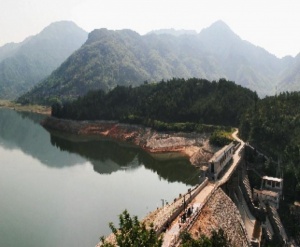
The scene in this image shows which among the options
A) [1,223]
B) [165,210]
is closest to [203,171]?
[165,210]

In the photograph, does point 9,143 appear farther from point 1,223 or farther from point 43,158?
point 1,223

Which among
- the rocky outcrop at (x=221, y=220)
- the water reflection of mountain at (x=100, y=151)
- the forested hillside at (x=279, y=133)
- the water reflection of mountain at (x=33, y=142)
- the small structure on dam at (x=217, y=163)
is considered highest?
the forested hillside at (x=279, y=133)

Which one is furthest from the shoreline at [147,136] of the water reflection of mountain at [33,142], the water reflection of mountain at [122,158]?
the water reflection of mountain at [33,142]

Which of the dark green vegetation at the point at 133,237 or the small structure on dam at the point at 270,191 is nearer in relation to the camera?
the dark green vegetation at the point at 133,237

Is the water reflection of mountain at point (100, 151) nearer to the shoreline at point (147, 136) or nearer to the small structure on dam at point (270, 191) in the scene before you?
the shoreline at point (147, 136)

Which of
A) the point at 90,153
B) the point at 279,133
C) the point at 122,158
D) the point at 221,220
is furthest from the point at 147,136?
the point at 221,220

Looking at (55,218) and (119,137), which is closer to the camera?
(55,218)

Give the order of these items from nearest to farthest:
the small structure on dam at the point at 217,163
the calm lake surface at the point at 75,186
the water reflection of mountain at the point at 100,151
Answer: the calm lake surface at the point at 75,186 → the small structure on dam at the point at 217,163 → the water reflection of mountain at the point at 100,151
